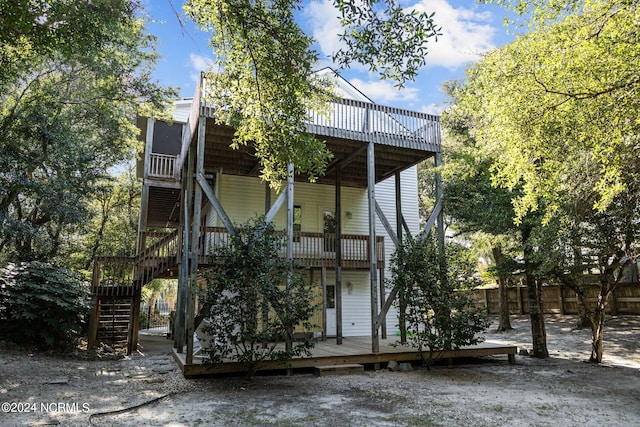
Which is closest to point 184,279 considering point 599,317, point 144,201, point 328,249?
point 144,201

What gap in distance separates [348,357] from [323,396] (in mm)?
2499

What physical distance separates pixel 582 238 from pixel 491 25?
5.40 m

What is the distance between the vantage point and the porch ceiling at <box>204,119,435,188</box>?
451 inches

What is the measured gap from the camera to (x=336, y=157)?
13.1 m

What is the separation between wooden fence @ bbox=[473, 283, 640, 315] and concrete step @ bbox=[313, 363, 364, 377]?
5.98m

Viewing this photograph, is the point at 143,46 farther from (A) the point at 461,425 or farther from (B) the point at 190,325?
(A) the point at 461,425

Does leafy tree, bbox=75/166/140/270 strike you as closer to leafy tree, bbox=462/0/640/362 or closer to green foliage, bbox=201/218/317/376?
green foliage, bbox=201/218/317/376

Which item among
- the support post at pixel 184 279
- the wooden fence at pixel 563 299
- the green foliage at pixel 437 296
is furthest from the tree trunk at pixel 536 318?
the support post at pixel 184 279

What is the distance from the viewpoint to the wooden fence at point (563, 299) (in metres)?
17.7

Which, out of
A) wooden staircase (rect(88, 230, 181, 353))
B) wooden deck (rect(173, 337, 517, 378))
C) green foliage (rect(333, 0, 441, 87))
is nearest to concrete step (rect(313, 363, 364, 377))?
wooden deck (rect(173, 337, 517, 378))

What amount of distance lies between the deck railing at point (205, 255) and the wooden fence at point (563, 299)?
4244mm

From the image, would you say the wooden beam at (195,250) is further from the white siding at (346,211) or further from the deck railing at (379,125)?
the white siding at (346,211)

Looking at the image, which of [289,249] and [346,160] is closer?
[289,249]

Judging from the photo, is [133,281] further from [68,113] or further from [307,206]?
[68,113]
